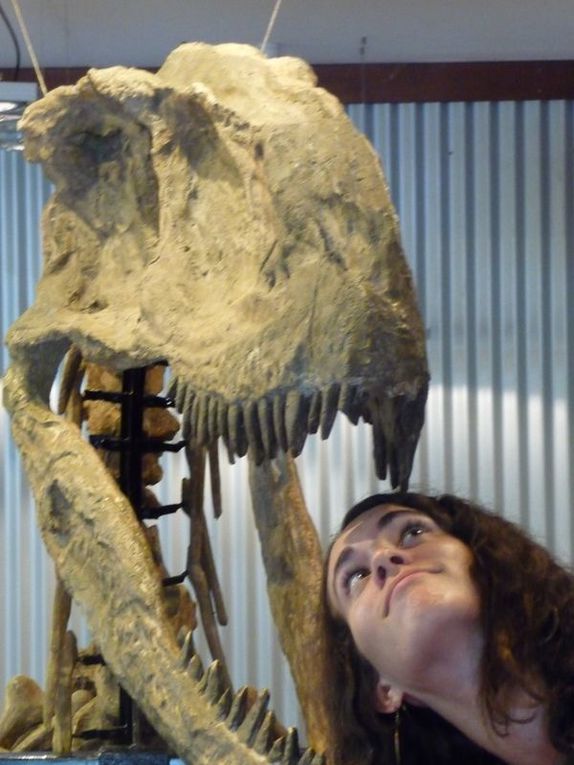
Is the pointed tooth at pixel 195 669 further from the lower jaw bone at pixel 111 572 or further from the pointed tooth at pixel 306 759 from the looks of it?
the pointed tooth at pixel 306 759

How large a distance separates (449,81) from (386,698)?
1829mm

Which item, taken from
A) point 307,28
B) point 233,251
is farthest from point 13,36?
point 233,251

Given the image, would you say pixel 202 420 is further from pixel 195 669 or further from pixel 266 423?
pixel 195 669

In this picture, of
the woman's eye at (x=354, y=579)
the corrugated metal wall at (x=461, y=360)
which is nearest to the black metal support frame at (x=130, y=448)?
the woman's eye at (x=354, y=579)

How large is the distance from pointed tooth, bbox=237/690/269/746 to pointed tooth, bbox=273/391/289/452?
294 mm

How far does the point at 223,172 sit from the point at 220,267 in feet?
0.43

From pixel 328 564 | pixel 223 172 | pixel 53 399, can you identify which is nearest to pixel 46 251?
pixel 223 172

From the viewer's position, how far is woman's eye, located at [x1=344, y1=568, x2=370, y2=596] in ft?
4.93

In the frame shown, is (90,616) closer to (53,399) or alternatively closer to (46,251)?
(46,251)

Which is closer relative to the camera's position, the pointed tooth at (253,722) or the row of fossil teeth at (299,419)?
the row of fossil teeth at (299,419)

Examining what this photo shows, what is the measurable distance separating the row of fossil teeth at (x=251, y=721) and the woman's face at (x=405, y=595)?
0.12 m

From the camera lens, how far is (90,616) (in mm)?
1692

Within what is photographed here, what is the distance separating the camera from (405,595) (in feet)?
4.58

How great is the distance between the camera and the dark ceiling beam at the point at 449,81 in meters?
2.92
